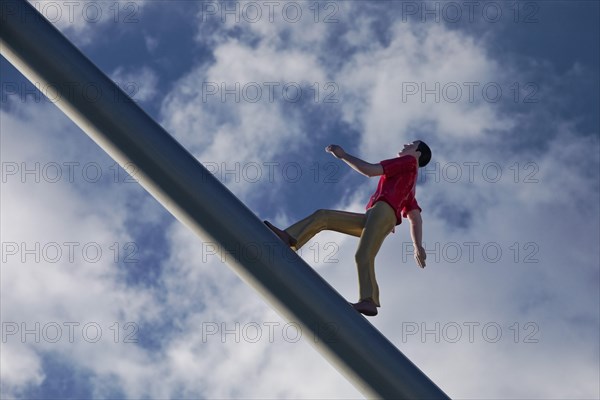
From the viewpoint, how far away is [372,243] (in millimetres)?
7723

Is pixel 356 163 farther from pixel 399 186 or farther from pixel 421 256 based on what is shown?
pixel 421 256

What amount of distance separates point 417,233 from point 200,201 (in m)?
2.92

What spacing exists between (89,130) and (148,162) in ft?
1.59

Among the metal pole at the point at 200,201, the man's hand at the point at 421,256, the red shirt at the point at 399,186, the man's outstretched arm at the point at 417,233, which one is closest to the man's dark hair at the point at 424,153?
the red shirt at the point at 399,186

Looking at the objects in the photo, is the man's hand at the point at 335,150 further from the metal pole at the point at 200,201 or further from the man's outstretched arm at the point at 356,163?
the metal pole at the point at 200,201

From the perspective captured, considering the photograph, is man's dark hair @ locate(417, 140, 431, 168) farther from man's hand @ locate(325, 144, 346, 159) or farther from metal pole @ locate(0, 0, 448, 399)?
metal pole @ locate(0, 0, 448, 399)

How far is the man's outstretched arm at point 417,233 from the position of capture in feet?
27.1

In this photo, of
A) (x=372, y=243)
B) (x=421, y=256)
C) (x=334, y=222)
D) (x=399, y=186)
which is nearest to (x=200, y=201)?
(x=334, y=222)

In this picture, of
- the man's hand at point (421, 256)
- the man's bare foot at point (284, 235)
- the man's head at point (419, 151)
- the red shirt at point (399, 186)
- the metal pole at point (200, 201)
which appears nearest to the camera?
the metal pole at point (200, 201)

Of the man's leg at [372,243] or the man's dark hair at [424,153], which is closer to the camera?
the man's leg at [372,243]

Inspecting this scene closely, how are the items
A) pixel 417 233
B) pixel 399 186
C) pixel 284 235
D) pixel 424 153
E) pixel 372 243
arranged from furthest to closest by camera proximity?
1. pixel 424 153
2. pixel 417 233
3. pixel 399 186
4. pixel 372 243
5. pixel 284 235

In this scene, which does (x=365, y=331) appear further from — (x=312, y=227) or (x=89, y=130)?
(x=89, y=130)

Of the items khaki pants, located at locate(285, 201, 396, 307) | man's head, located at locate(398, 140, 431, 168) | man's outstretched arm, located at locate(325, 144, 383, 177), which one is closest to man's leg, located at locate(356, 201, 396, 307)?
khaki pants, located at locate(285, 201, 396, 307)

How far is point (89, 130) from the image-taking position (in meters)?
6.19
